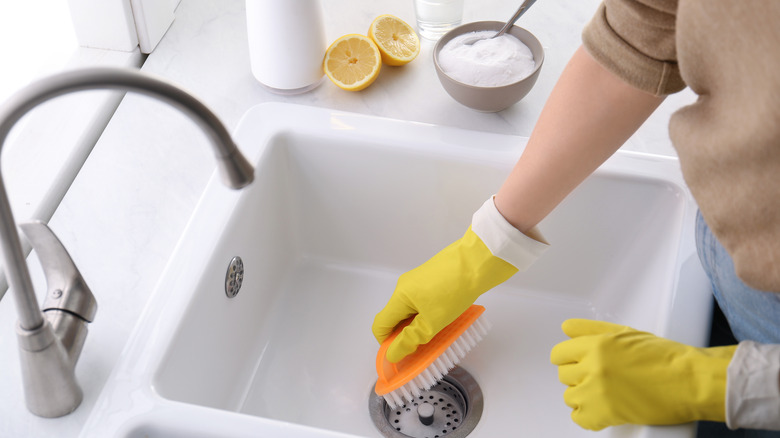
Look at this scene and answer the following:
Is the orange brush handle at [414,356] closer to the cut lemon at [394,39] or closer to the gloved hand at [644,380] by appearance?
the gloved hand at [644,380]

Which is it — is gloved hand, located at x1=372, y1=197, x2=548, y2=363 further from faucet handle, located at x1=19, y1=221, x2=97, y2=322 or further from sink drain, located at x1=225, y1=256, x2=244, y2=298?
faucet handle, located at x1=19, y1=221, x2=97, y2=322

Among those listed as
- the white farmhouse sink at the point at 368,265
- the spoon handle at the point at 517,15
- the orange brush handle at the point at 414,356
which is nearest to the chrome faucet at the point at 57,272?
the white farmhouse sink at the point at 368,265

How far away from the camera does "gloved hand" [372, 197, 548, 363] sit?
0.92 m

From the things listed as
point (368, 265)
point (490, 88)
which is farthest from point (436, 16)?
point (368, 265)

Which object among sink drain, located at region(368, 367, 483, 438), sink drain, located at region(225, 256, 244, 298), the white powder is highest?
the white powder

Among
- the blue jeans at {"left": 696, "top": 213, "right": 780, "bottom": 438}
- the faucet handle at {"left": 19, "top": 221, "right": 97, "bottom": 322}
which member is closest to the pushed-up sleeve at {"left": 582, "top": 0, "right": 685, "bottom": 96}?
the blue jeans at {"left": 696, "top": 213, "right": 780, "bottom": 438}

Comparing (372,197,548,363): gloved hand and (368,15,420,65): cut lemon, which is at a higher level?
(368,15,420,65): cut lemon

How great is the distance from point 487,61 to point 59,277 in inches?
24.1

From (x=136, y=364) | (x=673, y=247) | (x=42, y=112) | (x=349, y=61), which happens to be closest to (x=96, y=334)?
(x=136, y=364)

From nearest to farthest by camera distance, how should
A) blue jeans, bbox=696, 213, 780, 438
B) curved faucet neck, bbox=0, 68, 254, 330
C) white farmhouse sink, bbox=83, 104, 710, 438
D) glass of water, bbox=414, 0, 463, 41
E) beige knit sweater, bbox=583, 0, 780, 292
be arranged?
curved faucet neck, bbox=0, 68, 254, 330 < beige knit sweater, bbox=583, 0, 780, 292 < blue jeans, bbox=696, 213, 780, 438 < white farmhouse sink, bbox=83, 104, 710, 438 < glass of water, bbox=414, 0, 463, 41

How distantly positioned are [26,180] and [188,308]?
313 mm

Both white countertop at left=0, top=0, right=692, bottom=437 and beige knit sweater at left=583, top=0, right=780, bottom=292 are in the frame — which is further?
white countertop at left=0, top=0, right=692, bottom=437

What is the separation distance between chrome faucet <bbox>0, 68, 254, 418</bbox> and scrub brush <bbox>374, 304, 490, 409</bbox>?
0.37 meters

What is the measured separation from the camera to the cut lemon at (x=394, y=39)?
3.63ft
